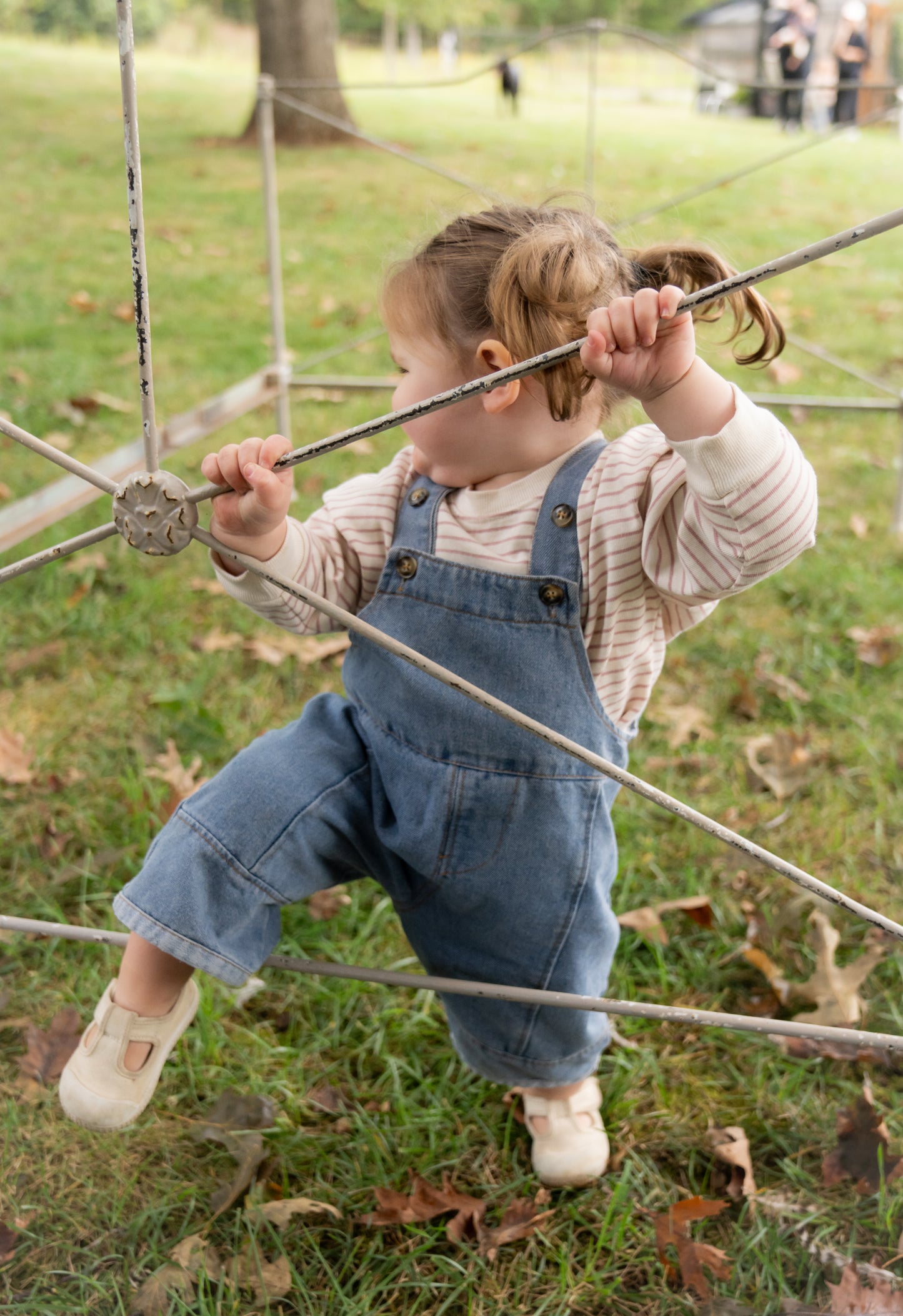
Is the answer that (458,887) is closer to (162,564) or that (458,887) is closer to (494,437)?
(494,437)

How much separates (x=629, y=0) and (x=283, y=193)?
120ft

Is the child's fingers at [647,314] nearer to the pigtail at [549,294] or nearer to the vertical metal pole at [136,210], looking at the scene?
the pigtail at [549,294]

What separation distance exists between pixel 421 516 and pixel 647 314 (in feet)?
1.70

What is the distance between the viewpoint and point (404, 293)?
136cm

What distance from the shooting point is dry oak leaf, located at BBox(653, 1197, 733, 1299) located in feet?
4.62

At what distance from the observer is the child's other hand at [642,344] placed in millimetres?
978

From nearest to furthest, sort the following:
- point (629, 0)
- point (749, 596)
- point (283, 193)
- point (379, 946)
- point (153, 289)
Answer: point (379, 946)
point (749, 596)
point (153, 289)
point (283, 193)
point (629, 0)

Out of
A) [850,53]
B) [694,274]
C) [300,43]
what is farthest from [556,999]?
[850,53]

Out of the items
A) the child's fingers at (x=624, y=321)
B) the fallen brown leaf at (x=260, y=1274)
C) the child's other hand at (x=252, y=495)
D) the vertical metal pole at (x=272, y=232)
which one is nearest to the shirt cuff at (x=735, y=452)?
the child's fingers at (x=624, y=321)

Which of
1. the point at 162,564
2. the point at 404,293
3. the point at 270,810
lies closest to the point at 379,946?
the point at 270,810

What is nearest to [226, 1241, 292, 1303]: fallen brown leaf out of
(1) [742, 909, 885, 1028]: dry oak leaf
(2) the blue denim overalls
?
(2) the blue denim overalls

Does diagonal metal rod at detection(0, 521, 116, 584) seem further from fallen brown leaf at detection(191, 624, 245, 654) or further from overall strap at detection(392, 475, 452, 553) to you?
fallen brown leaf at detection(191, 624, 245, 654)

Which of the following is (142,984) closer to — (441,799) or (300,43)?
(441,799)

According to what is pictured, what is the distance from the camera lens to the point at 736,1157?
61.2 inches
